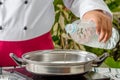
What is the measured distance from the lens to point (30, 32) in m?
1.17

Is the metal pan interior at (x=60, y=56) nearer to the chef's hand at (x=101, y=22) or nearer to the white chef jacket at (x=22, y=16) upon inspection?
the chef's hand at (x=101, y=22)

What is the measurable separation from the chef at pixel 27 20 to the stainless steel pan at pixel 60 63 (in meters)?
0.15

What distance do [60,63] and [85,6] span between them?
358 mm

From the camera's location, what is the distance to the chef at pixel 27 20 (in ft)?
3.66

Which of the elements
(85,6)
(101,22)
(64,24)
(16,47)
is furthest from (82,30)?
(64,24)

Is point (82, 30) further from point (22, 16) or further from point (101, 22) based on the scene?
point (22, 16)

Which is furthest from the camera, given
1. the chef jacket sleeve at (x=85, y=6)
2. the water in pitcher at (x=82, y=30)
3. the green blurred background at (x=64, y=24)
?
the green blurred background at (x=64, y=24)

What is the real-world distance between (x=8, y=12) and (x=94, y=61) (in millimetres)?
400

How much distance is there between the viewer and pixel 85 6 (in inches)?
43.8

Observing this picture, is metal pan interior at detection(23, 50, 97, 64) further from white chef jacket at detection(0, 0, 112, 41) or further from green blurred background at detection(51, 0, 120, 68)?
green blurred background at detection(51, 0, 120, 68)

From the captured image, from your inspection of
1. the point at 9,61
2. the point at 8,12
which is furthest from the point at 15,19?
the point at 9,61

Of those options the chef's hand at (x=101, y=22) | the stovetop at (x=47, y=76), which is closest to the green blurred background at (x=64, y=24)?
the chef's hand at (x=101, y=22)

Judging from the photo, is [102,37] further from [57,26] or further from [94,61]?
[57,26]

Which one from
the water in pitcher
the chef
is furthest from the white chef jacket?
the water in pitcher
